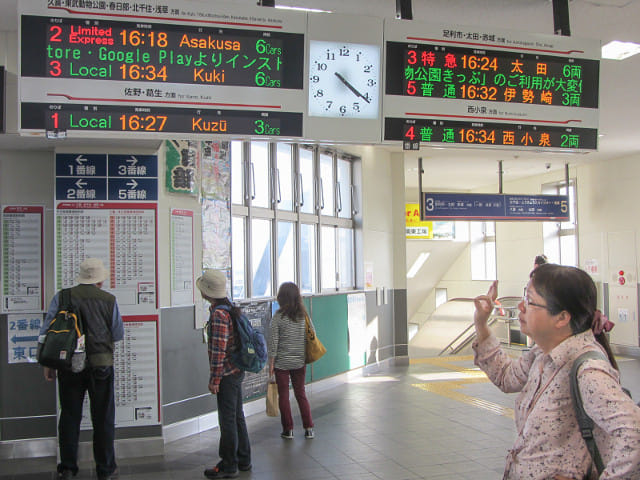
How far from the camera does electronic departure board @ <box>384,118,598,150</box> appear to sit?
4.04 meters

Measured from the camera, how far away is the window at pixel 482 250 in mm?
17266

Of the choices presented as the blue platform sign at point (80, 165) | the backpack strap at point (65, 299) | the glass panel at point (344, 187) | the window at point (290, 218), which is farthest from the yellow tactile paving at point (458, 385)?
the blue platform sign at point (80, 165)

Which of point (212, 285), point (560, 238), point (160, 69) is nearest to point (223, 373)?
point (212, 285)

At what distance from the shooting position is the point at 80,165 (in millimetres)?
5180

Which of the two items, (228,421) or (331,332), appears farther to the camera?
(331,332)

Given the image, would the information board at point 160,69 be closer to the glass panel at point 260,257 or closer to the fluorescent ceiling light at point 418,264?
the glass panel at point 260,257

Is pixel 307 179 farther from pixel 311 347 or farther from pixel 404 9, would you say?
pixel 404 9

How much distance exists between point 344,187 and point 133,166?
464cm

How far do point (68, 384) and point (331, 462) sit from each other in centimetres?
221

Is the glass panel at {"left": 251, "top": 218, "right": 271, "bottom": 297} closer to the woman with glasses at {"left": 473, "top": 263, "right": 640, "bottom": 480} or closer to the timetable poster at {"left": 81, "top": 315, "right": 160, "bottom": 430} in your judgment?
the timetable poster at {"left": 81, "top": 315, "right": 160, "bottom": 430}

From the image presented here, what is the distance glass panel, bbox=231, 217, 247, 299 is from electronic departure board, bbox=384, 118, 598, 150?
123 inches

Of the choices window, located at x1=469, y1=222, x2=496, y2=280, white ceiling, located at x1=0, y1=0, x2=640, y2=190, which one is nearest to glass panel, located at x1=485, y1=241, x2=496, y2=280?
window, located at x1=469, y1=222, x2=496, y2=280

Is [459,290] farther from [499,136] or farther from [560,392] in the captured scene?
[560,392]

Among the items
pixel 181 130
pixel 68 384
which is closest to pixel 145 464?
pixel 68 384
